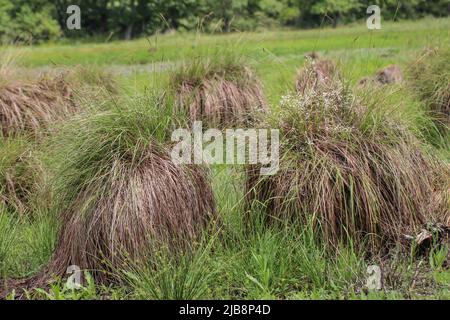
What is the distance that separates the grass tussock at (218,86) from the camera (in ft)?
27.5

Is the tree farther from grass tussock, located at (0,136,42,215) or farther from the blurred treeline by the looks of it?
grass tussock, located at (0,136,42,215)

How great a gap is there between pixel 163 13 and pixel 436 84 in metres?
21.2

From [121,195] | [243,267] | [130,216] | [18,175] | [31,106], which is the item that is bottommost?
[243,267]

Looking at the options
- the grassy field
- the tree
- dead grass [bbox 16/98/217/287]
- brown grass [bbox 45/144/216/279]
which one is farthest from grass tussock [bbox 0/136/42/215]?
the tree

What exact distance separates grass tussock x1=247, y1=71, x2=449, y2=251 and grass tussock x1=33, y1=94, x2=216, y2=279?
0.52 metres

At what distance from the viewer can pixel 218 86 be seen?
8641mm

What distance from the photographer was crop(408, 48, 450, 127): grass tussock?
8570 mm

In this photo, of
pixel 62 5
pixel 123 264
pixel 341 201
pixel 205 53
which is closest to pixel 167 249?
pixel 123 264

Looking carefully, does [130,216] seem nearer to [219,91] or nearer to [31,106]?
[219,91]

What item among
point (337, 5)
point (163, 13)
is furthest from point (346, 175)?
point (337, 5)

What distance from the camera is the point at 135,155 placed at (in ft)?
17.5

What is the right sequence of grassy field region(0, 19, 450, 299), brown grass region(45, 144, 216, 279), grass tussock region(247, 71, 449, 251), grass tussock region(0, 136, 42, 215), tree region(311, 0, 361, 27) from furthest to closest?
tree region(311, 0, 361, 27), grass tussock region(0, 136, 42, 215), grass tussock region(247, 71, 449, 251), brown grass region(45, 144, 216, 279), grassy field region(0, 19, 450, 299)

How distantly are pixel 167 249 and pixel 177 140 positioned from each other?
989 millimetres

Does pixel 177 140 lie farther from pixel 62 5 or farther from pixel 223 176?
pixel 62 5
